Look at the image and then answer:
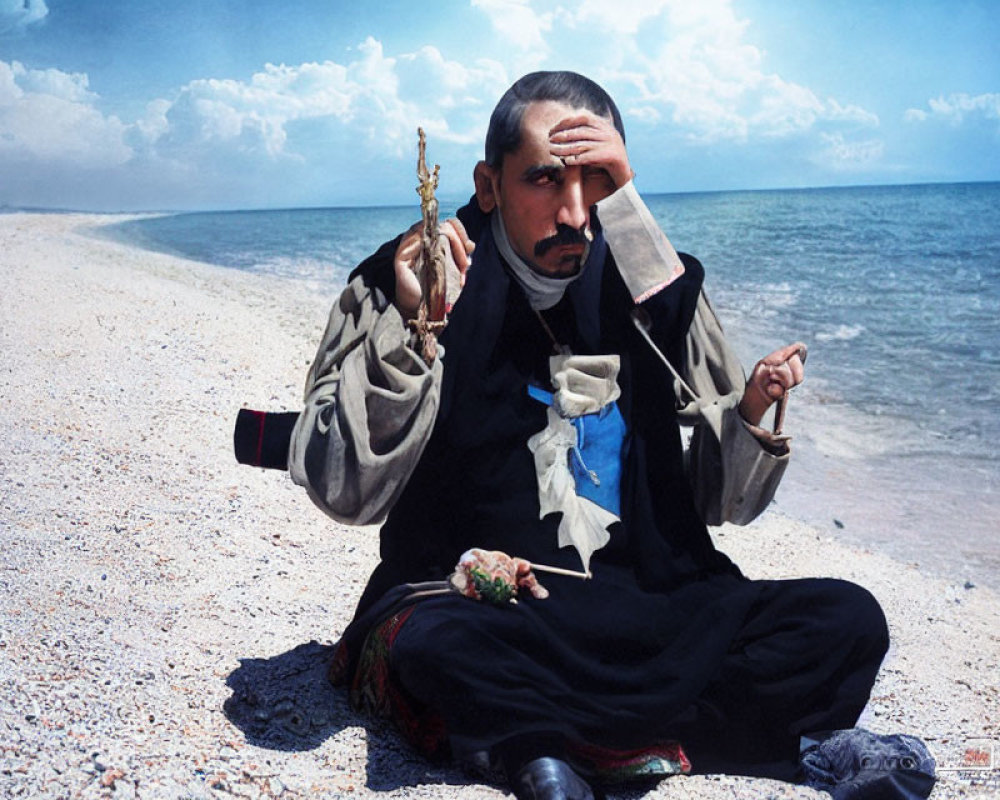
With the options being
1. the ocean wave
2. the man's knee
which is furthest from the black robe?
the ocean wave

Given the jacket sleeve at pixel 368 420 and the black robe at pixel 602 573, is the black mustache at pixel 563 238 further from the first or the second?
the jacket sleeve at pixel 368 420

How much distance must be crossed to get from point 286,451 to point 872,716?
1890mm

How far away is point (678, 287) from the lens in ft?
8.18

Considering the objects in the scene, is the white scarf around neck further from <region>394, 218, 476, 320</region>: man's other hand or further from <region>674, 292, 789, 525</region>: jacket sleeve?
<region>674, 292, 789, 525</region>: jacket sleeve

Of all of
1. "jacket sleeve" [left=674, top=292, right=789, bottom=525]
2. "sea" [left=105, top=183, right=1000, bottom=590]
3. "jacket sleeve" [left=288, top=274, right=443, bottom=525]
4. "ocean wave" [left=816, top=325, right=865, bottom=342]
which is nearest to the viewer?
"jacket sleeve" [left=288, top=274, right=443, bottom=525]

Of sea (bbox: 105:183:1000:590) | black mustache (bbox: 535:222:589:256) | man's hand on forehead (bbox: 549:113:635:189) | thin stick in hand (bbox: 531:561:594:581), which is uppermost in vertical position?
man's hand on forehead (bbox: 549:113:635:189)

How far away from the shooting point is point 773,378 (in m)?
2.38

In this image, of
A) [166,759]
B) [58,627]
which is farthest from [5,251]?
[166,759]

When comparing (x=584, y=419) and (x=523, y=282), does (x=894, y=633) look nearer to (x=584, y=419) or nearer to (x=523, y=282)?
(x=584, y=419)

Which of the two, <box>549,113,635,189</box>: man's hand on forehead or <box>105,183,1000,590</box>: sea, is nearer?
<box>549,113,635,189</box>: man's hand on forehead

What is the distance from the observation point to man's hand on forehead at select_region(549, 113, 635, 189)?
227 cm

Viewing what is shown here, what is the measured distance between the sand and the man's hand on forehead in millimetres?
1425

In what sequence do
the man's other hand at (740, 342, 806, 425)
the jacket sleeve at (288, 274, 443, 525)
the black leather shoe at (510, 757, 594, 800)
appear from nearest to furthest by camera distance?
the black leather shoe at (510, 757, 594, 800) < the jacket sleeve at (288, 274, 443, 525) < the man's other hand at (740, 342, 806, 425)

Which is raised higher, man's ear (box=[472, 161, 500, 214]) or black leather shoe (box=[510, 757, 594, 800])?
man's ear (box=[472, 161, 500, 214])
